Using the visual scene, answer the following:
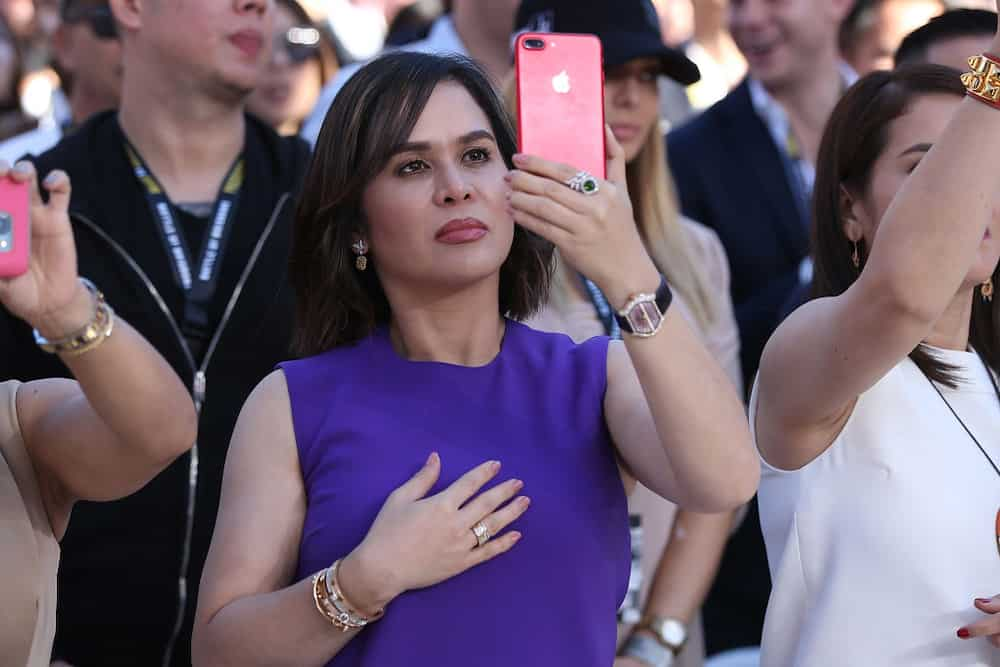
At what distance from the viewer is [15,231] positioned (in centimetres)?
229

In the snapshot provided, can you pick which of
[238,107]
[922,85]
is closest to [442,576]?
[922,85]

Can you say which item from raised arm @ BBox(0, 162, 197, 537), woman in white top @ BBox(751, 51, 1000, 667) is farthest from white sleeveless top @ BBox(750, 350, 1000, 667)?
raised arm @ BBox(0, 162, 197, 537)

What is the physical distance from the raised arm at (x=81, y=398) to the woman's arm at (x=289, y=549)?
173mm

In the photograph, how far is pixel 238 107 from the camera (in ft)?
13.9

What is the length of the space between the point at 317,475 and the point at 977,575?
3.99 ft

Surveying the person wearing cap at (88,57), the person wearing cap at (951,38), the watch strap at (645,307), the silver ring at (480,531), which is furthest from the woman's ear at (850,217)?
the person wearing cap at (88,57)

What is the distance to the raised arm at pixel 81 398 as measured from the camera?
233 cm

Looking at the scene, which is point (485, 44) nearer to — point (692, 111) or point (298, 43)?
point (298, 43)

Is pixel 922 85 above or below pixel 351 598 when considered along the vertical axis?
above

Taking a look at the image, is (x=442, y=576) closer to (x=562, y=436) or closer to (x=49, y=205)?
(x=562, y=436)

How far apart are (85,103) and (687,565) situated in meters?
2.96

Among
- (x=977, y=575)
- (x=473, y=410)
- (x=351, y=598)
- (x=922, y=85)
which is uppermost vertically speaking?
(x=922, y=85)

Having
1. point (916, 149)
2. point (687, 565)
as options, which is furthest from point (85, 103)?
point (916, 149)

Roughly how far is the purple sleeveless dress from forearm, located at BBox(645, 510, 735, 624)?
1.24 metres
